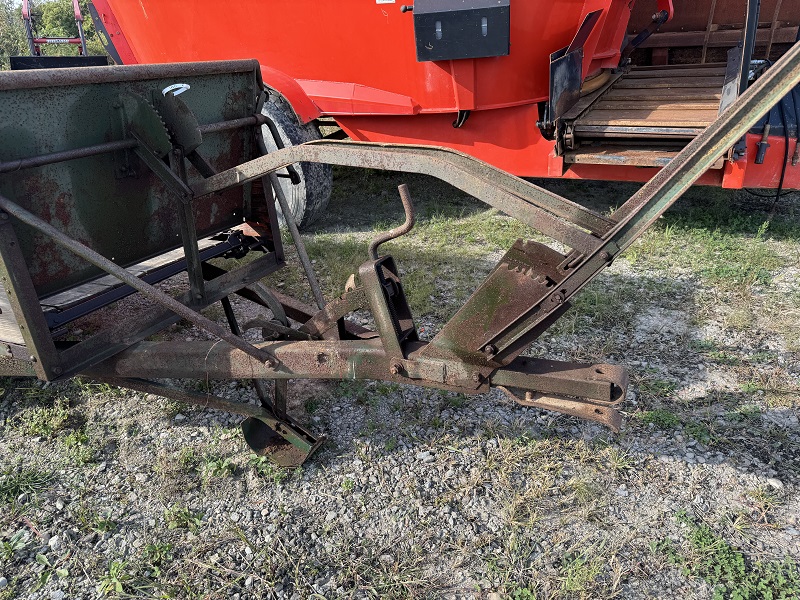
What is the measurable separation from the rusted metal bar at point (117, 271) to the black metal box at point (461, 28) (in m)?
2.69

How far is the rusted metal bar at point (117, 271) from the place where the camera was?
203 cm

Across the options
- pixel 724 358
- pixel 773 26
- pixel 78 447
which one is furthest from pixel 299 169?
pixel 773 26

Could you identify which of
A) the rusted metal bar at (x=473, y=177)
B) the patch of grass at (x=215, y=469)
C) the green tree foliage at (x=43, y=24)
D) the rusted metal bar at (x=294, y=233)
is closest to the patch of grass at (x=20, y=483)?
the patch of grass at (x=215, y=469)

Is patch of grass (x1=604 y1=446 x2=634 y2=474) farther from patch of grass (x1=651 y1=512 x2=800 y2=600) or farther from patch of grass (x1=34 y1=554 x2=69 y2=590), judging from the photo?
patch of grass (x1=34 y1=554 x2=69 y2=590)

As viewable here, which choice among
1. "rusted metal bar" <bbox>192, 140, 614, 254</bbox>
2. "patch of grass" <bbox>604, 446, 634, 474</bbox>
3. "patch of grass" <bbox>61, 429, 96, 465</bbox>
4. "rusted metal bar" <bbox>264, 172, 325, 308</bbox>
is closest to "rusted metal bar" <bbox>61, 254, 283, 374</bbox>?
"rusted metal bar" <bbox>264, 172, 325, 308</bbox>

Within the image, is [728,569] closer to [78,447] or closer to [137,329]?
[137,329]

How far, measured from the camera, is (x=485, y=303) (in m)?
1.92

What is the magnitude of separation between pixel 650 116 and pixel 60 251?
12.0 ft

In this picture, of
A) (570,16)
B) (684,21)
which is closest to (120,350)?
(570,16)

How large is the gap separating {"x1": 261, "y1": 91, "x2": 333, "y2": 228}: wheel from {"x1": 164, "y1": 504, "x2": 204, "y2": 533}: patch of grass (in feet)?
9.41

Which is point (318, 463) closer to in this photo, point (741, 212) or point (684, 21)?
point (741, 212)

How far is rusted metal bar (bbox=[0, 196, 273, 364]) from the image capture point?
203cm

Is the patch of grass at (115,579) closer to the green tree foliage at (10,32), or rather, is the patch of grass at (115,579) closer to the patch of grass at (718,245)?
the patch of grass at (718,245)

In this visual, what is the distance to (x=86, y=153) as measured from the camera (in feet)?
7.57
